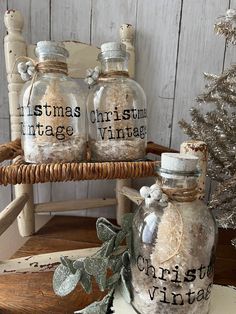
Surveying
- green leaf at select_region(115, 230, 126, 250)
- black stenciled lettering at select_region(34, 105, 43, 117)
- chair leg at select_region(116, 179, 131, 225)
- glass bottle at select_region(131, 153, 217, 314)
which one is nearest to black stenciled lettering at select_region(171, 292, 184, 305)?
glass bottle at select_region(131, 153, 217, 314)

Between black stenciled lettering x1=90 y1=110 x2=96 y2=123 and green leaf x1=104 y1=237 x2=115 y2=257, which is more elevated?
black stenciled lettering x1=90 y1=110 x2=96 y2=123

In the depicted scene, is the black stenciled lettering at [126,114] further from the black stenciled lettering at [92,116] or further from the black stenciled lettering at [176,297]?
the black stenciled lettering at [176,297]

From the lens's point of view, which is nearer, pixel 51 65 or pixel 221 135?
pixel 51 65

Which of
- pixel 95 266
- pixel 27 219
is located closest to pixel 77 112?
pixel 95 266

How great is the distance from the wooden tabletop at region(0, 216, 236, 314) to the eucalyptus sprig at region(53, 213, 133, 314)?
8 cm

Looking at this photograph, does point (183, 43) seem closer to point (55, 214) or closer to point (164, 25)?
point (164, 25)

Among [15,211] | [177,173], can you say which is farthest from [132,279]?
[15,211]

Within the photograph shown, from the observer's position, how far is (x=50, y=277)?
55 cm

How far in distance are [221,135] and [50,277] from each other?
432mm

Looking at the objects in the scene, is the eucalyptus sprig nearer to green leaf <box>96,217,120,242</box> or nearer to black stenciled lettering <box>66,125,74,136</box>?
green leaf <box>96,217,120,242</box>

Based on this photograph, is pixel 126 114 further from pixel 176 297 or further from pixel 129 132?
pixel 176 297

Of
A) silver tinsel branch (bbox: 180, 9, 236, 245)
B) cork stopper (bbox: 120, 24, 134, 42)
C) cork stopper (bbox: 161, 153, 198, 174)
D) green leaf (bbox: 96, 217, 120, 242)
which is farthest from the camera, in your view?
cork stopper (bbox: 120, 24, 134, 42)

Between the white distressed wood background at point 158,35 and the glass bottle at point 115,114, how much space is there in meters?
0.31

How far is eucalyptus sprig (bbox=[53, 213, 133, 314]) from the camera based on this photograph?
389 millimetres
